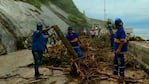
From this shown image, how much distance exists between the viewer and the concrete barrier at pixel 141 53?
558 inches

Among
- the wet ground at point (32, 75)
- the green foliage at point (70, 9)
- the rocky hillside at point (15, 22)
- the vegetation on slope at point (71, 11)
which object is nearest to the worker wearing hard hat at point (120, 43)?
the wet ground at point (32, 75)

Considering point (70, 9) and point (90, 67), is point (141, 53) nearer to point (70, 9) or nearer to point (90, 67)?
point (90, 67)

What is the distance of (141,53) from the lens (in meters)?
15.1

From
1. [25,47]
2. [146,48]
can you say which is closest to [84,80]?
[146,48]

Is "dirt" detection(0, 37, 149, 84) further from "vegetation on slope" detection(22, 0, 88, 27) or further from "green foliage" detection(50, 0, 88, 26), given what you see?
A: "green foliage" detection(50, 0, 88, 26)

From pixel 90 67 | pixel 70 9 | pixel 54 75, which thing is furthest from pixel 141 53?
pixel 70 9

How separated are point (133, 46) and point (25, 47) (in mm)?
10075

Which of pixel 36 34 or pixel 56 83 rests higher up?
pixel 36 34

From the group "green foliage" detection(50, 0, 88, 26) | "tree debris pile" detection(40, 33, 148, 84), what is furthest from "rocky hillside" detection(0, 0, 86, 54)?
"green foliage" detection(50, 0, 88, 26)

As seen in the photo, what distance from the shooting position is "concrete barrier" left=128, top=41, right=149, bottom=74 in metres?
14.2

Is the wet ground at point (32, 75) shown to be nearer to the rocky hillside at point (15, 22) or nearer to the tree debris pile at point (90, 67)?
the tree debris pile at point (90, 67)

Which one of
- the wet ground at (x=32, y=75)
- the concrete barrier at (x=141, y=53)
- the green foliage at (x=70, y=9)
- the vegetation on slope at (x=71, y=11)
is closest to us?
the wet ground at (x=32, y=75)

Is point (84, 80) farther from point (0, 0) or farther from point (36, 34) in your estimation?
point (0, 0)

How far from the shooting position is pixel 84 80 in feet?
42.0
